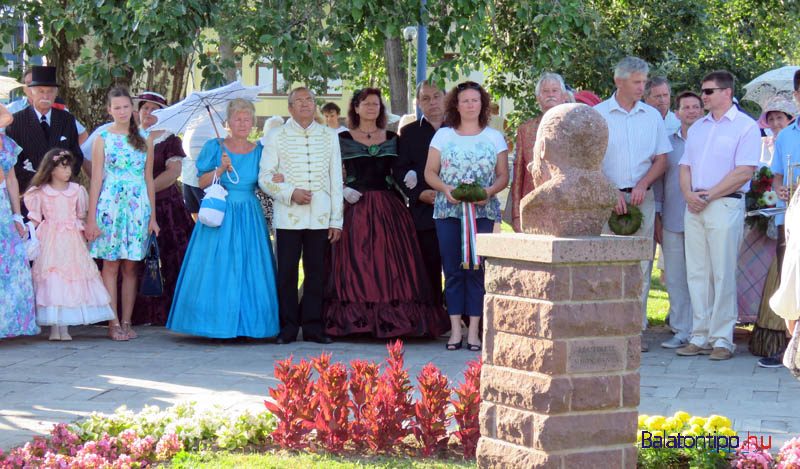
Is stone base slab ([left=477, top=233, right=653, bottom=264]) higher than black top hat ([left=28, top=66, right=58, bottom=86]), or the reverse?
black top hat ([left=28, top=66, right=58, bottom=86])

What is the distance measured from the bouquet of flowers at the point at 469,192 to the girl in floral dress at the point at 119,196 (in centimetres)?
264

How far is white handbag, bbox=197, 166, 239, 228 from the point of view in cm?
863

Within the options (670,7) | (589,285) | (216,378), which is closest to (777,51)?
(670,7)

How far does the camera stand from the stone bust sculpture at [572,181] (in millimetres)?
4477

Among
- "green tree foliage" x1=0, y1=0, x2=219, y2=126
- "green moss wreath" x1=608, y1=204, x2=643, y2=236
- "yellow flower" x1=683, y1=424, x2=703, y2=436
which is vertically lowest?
"yellow flower" x1=683, y1=424, x2=703, y2=436

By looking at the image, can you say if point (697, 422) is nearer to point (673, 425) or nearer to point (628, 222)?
point (673, 425)

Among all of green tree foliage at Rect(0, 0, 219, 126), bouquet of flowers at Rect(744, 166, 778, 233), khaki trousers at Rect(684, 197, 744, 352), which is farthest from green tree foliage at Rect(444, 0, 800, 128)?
green tree foliage at Rect(0, 0, 219, 126)

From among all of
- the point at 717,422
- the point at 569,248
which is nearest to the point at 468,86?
the point at 717,422

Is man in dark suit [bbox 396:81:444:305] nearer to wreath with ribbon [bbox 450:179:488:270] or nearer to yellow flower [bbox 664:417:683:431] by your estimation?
wreath with ribbon [bbox 450:179:488:270]

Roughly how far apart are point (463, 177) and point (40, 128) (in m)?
3.58

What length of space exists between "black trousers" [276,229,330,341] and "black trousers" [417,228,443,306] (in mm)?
828

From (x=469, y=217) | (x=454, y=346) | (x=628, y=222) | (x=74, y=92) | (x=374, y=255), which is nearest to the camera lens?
(x=628, y=222)

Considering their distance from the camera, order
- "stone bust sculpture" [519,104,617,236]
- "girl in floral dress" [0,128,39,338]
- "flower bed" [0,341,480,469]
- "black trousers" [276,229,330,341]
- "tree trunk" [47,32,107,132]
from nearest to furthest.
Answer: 1. "stone bust sculpture" [519,104,617,236]
2. "flower bed" [0,341,480,469]
3. "girl in floral dress" [0,128,39,338]
4. "black trousers" [276,229,330,341]
5. "tree trunk" [47,32,107,132]

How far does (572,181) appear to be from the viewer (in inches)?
177
